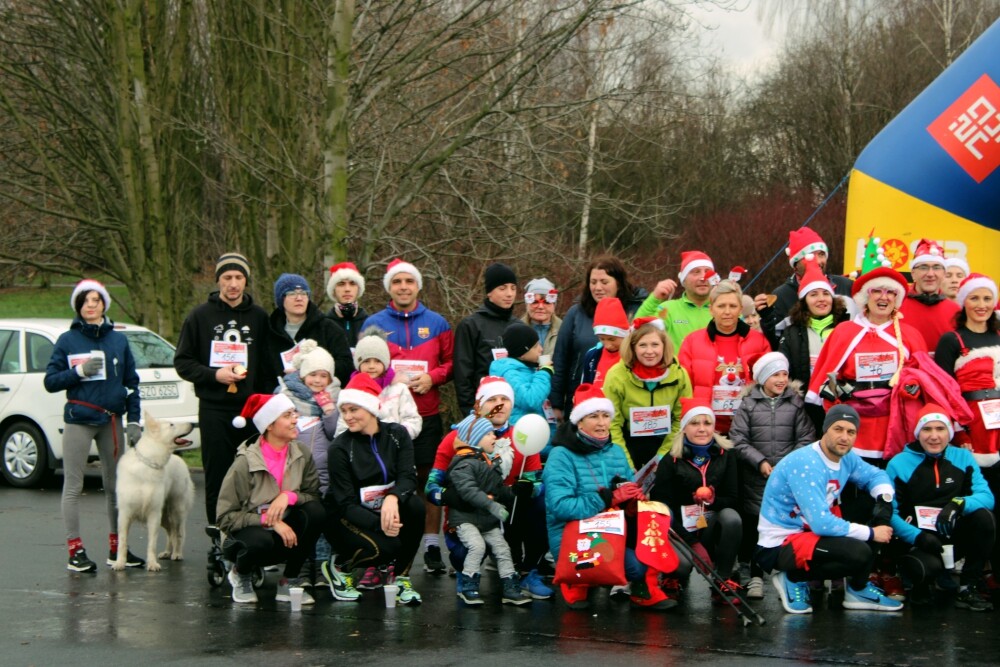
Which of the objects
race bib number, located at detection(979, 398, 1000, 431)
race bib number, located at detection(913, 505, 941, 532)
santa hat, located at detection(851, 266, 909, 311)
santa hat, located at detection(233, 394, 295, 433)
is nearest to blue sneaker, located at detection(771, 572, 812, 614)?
race bib number, located at detection(913, 505, 941, 532)

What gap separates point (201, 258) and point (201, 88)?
3.82 m

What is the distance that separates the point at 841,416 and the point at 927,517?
0.92m

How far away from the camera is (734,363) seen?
8.72 meters

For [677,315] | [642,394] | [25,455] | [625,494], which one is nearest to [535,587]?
[625,494]

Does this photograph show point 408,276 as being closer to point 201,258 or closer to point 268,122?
point 268,122

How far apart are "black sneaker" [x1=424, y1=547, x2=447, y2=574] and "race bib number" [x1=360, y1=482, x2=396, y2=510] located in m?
1.03

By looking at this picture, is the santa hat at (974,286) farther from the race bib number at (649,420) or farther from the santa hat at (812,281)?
the race bib number at (649,420)

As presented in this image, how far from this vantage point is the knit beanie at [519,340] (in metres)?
8.94

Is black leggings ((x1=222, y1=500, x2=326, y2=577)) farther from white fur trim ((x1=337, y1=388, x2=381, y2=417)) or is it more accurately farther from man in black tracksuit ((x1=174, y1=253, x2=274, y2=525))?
man in black tracksuit ((x1=174, y1=253, x2=274, y2=525))

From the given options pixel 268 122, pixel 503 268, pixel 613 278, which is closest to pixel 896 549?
pixel 613 278

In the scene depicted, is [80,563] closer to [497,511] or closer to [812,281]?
[497,511]

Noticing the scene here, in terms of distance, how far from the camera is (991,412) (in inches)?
324

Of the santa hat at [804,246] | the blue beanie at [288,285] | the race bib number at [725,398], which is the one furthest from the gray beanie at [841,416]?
the blue beanie at [288,285]

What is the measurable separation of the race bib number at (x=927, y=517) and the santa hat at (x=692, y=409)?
1.36 meters
